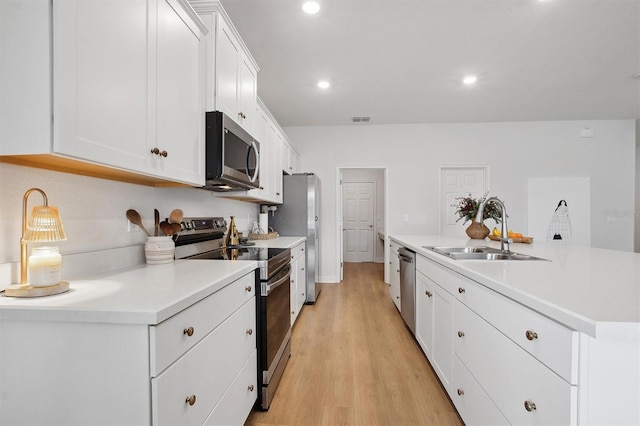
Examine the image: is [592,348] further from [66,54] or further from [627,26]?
[627,26]

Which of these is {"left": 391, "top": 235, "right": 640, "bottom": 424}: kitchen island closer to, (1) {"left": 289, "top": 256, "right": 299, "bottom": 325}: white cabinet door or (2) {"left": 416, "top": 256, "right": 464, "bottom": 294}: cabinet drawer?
(2) {"left": 416, "top": 256, "right": 464, "bottom": 294}: cabinet drawer

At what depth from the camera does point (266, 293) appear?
1612 mm

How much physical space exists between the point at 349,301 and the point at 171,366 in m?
3.19

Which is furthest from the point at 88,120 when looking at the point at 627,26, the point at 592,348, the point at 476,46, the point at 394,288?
the point at 627,26

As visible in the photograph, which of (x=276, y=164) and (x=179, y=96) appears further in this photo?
(x=276, y=164)

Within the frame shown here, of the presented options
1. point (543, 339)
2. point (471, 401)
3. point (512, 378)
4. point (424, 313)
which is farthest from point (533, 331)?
point (424, 313)

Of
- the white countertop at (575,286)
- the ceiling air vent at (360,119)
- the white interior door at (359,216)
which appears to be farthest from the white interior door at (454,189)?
the white countertop at (575,286)

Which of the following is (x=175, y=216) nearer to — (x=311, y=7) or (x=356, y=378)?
(x=356, y=378)

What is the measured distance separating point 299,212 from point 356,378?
2281 mm

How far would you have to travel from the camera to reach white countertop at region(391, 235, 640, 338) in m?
0.73

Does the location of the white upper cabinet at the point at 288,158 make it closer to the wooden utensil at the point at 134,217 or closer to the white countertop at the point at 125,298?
the wooden utensil at the point at 134,217

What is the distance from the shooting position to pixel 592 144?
4.75m

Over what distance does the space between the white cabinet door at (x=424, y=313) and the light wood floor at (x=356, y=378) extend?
0.16 m

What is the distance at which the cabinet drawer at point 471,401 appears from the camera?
1.16 meters
